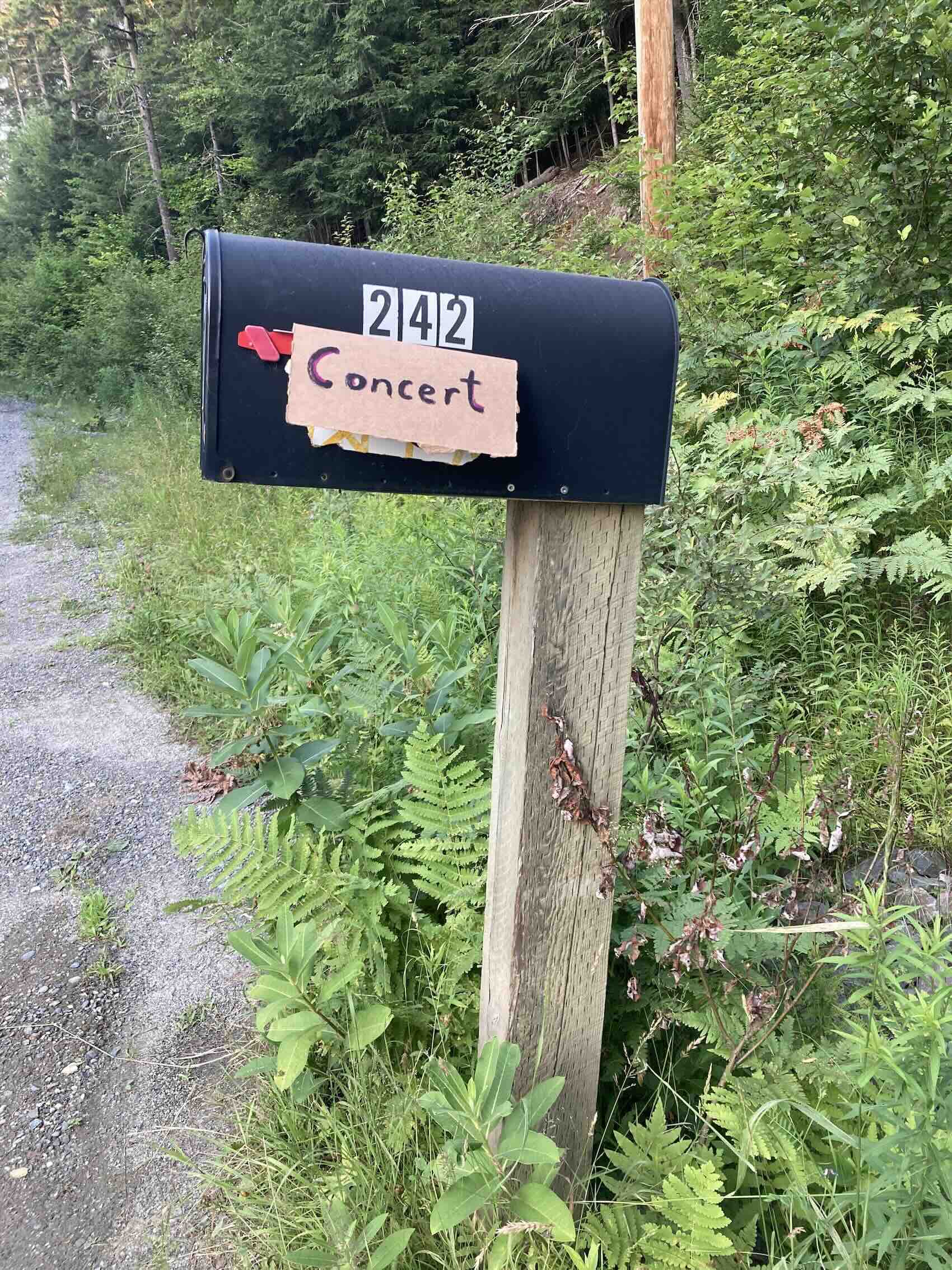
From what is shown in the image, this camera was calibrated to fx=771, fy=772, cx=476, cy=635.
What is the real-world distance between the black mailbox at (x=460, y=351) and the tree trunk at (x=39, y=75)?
44.0 meters

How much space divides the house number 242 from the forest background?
94 centimetres

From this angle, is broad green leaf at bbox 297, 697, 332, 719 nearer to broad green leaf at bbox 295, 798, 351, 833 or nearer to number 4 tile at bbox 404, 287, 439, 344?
broad green leaf at bbox 295, 798, 351, 833

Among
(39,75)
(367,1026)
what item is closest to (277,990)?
(367,1026)

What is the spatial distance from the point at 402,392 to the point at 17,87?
180 feet

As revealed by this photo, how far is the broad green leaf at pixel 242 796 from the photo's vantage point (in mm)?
1709

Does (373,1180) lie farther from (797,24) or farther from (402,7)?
(402,7)

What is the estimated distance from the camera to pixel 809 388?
3.92 m

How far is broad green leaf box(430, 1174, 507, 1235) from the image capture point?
121 cm

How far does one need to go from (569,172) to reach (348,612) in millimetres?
17343

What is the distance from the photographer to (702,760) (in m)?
2.13

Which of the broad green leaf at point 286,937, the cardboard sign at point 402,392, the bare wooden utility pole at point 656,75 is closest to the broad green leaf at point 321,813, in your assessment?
the broad green leaf at point 286,937

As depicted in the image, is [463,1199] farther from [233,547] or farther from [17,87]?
[17,87]

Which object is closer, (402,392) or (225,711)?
(402,392)

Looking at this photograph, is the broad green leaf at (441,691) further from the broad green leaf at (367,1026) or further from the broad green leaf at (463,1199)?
the broad green leaf at (463,1199)
